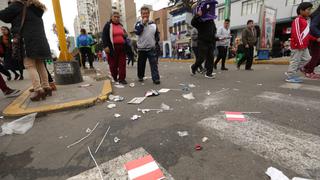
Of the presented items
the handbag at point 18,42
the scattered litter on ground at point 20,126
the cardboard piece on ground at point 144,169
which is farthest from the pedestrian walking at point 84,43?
the cardboard piece on ground at point 144,169

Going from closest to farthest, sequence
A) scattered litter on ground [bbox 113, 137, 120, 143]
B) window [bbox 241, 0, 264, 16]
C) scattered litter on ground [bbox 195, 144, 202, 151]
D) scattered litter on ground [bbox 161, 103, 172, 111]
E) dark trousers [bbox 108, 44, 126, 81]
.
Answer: scattered litter on ground [bbox 195, 144, 202, 151]
scattered litter on ground [bbox 113, 137, 120, 143]
scattered litter on ground [bbox 161, 103, 172, 111]
dark trousers [bbox 108, 44, 126, 81]
window [bbox 241, 0, 264, 16]

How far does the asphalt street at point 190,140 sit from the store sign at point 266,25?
25.8 feet

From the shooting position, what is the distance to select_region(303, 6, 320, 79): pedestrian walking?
4.13m

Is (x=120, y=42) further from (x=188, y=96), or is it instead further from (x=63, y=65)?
(x=188, y=96)

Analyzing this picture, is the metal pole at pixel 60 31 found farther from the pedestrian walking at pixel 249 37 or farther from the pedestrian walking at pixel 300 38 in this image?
the pedestrian walking at pixel 249 37

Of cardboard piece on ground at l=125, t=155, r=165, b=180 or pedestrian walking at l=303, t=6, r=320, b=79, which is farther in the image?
pedestrian walking at l=303, t=6, r=320, b=79

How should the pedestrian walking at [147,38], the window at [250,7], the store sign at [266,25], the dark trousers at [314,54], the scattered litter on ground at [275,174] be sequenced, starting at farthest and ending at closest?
1. the window at [250,7]
2. the store sign at [266,25]
3. the pedestrian walking at [147,38]
4. the dark trousers at [314,54]
5. the scattered litter on ground at [275,174]

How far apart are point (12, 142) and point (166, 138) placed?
67.3 inches

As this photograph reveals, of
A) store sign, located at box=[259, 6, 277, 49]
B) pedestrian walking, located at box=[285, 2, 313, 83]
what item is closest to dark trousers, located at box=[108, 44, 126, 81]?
pedestrian walking, located at box=[285, 2, 313, 83]

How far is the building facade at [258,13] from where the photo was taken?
17078 mm

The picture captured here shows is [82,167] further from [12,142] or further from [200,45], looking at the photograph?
[200,45]

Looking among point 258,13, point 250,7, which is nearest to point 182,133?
point 258,13

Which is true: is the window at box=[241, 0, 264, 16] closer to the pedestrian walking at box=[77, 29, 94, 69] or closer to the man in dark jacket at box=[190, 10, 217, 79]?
the man in dark jacket at box=[190, 10, 217, 79]

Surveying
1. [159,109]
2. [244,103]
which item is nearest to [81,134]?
[159,109]
